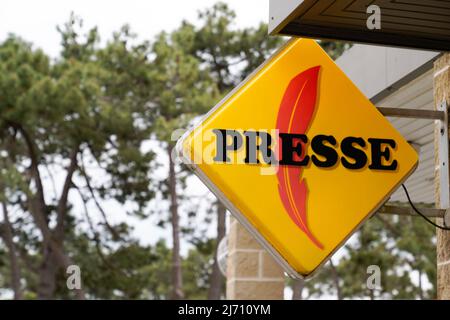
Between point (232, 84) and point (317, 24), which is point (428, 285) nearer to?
point (232, 84)

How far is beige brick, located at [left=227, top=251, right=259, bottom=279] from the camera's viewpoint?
24.2ft

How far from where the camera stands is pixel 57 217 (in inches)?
920

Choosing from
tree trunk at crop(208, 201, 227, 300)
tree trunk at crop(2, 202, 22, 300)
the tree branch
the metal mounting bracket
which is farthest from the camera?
tree trunk at crop(208, 201, 227, 300)

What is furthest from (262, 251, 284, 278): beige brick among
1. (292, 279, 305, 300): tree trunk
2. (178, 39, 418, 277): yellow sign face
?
(292, 279, 305, 300): tree trunk

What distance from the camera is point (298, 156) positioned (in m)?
3.66

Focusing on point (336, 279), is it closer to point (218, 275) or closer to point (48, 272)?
point (218, 275)

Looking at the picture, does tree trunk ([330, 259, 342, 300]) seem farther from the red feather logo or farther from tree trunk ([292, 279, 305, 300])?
the red feather logo

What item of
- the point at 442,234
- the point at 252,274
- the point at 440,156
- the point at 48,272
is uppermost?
the point at 48,272

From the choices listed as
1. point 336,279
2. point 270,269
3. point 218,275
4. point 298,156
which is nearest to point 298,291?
point 336,279

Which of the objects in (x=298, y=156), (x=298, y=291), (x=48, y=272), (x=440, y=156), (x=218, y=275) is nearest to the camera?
(x=298, y=156)

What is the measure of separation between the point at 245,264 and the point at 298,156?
3888mm

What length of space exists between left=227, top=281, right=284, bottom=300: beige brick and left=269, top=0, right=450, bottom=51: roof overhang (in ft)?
12.4

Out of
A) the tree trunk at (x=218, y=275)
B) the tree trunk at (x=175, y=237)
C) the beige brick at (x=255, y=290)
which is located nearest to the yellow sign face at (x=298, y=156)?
the beige brick at (x=255, y=290)
